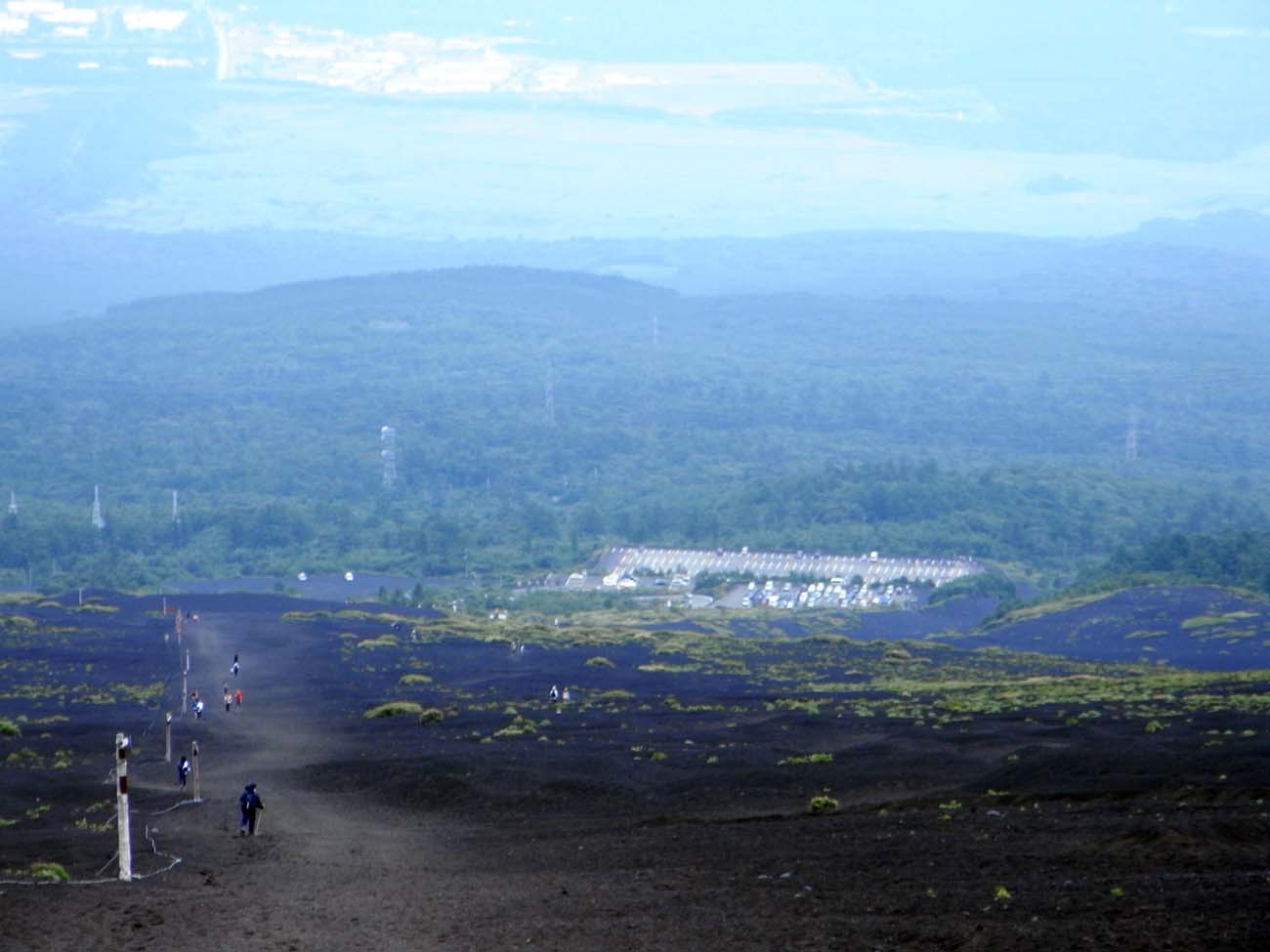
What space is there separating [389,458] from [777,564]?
51789 mm

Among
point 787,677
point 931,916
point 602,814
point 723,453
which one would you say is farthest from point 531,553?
point 931,916

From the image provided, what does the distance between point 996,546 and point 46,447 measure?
7659 cm

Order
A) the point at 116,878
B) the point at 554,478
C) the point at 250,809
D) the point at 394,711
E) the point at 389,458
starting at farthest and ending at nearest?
1. the point at 554,478
2. the point at 389,458
3. the point at 394,711
4. the point at 250,809
5. the point at 116,878

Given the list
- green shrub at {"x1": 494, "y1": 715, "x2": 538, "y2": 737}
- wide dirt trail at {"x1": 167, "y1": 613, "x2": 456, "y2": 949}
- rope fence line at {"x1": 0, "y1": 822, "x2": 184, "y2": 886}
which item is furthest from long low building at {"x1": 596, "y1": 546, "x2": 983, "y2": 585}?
rope fence line at {"x1": 0, "y1": 822, "x2": 184, "y2": 886}

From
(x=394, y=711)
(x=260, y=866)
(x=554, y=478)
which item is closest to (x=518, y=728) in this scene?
(x=394, y=711)

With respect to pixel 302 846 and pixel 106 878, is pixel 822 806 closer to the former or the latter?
pixel 302 846

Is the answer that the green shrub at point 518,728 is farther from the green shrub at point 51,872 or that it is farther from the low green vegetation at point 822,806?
the green shrub at point 51,872

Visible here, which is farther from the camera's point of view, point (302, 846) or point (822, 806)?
point (822, 806)

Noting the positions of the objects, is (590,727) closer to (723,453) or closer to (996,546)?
(996,546)

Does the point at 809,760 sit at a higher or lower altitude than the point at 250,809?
lower

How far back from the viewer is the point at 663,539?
5049 inches

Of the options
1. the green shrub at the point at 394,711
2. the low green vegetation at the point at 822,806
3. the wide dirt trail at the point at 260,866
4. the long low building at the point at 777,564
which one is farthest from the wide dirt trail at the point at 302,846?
the long low building at the point at 777,564

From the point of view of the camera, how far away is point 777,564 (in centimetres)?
11831

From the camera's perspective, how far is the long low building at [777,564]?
372ft
